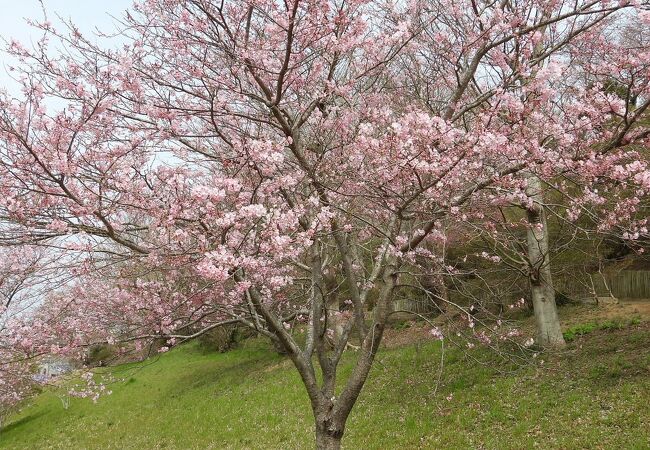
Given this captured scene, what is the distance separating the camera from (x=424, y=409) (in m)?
8.95

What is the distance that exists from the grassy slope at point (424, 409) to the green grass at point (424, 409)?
2cm

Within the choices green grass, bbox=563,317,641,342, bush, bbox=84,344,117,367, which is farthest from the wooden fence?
bush, bbox=84,344,117,367

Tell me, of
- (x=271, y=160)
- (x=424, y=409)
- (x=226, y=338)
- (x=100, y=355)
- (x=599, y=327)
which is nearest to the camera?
(x=271, y=160)

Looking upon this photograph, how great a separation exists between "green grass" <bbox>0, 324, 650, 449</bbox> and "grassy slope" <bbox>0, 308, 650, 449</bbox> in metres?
0.02

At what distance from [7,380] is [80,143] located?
32.7 feet

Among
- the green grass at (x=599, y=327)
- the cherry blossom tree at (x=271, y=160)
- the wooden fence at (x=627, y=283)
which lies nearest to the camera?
the cherry blossom tree at (x=271, y=160)

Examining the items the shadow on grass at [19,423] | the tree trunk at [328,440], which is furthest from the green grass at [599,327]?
the shadow on grass at [19,423]

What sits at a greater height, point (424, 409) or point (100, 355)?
point (100, 355)

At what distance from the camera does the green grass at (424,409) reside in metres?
6.92

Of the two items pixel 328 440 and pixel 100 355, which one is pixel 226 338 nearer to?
pixel 100 355

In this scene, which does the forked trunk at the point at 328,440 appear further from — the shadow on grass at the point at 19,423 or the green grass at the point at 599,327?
the shadow on grass at the point at 19,423

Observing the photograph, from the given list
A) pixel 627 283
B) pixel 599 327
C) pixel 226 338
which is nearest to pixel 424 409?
pixel 599 327

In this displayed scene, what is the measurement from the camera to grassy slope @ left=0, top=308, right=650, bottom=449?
22.7 ft

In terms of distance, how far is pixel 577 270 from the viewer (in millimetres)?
12688
